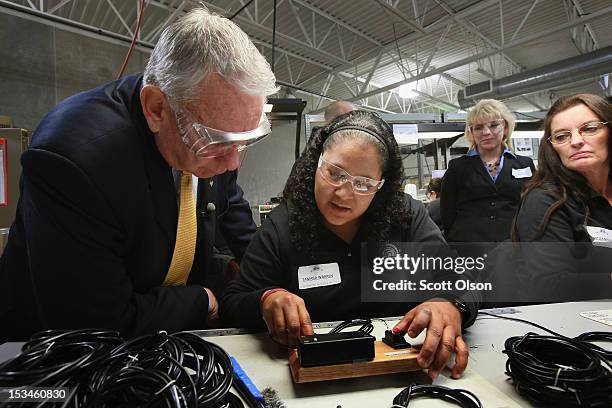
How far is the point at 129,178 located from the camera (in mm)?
821

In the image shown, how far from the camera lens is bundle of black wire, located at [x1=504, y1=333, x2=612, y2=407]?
56 cm

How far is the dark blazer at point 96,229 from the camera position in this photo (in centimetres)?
74

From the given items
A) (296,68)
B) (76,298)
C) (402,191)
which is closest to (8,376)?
(76,298)

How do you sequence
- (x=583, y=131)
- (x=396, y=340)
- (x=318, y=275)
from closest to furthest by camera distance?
1. (x=396, y=340)
2. (x=318, y=275)
3. (x=583, y=131)

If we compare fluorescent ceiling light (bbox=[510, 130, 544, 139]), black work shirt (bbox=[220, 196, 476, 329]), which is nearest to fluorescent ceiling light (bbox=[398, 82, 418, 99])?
fluorescent ceiling light (bbox=[510, 130, 544, 139])

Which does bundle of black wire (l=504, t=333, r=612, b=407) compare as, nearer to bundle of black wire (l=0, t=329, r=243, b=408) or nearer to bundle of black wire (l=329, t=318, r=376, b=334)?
bundle of black wire (l=329, t=318, r=376, b=334)

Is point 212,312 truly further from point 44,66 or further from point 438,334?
point 44,66

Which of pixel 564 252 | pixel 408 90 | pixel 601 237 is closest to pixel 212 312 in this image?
pixel 564 252

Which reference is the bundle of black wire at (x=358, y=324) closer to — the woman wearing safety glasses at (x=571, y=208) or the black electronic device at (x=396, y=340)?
the black electronic device at (x=396, y=340)

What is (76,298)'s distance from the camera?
76cm

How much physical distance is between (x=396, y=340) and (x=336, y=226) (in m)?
0.41

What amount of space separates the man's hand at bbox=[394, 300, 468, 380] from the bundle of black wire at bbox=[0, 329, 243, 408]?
0.34 meters

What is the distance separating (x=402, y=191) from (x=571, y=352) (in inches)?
22.6

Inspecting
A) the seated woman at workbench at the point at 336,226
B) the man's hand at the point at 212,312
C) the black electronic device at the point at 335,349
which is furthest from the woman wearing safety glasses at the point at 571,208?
the man's hand at the point at 212,312
